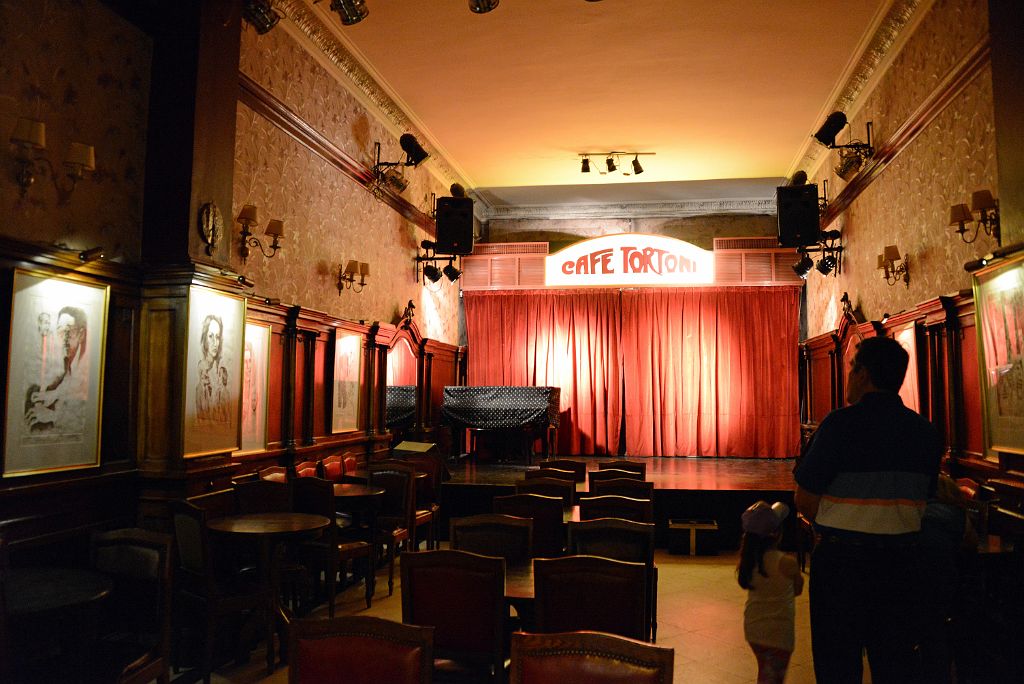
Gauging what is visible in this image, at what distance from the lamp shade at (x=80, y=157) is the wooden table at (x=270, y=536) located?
7.01 ft

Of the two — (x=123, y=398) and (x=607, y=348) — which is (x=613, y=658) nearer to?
(x=123, y=398)

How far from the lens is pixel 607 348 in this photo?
12.2 m

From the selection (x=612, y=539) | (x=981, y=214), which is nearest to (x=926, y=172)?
(x=981, y=214)

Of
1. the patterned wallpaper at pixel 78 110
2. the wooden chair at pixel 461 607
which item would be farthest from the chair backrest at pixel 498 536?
the patterned wallpaper at pixel 78 110

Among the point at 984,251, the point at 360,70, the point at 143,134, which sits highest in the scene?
the point at 360,70

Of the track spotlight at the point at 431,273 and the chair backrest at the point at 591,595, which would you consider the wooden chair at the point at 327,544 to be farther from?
the track spotlight at the point at 431,273

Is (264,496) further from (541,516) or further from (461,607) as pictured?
(461,607)

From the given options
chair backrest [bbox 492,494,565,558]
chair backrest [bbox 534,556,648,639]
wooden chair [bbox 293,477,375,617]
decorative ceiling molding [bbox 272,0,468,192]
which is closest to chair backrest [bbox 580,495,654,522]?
chair backrest [bbox 492,494,565,558]

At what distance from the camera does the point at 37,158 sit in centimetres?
393

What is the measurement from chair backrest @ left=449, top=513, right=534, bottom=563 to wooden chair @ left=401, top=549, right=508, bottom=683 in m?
0.65

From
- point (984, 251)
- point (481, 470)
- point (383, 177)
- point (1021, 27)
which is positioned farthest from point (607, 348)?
point (1021, 27)

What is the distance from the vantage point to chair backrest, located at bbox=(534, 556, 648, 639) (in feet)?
9.08

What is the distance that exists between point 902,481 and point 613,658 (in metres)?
1.11

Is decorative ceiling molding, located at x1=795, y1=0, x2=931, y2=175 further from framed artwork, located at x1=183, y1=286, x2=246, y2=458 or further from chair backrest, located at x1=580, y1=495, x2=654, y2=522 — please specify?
framed artwork, located at x1=183, y1=286, x2=246, y2=458
